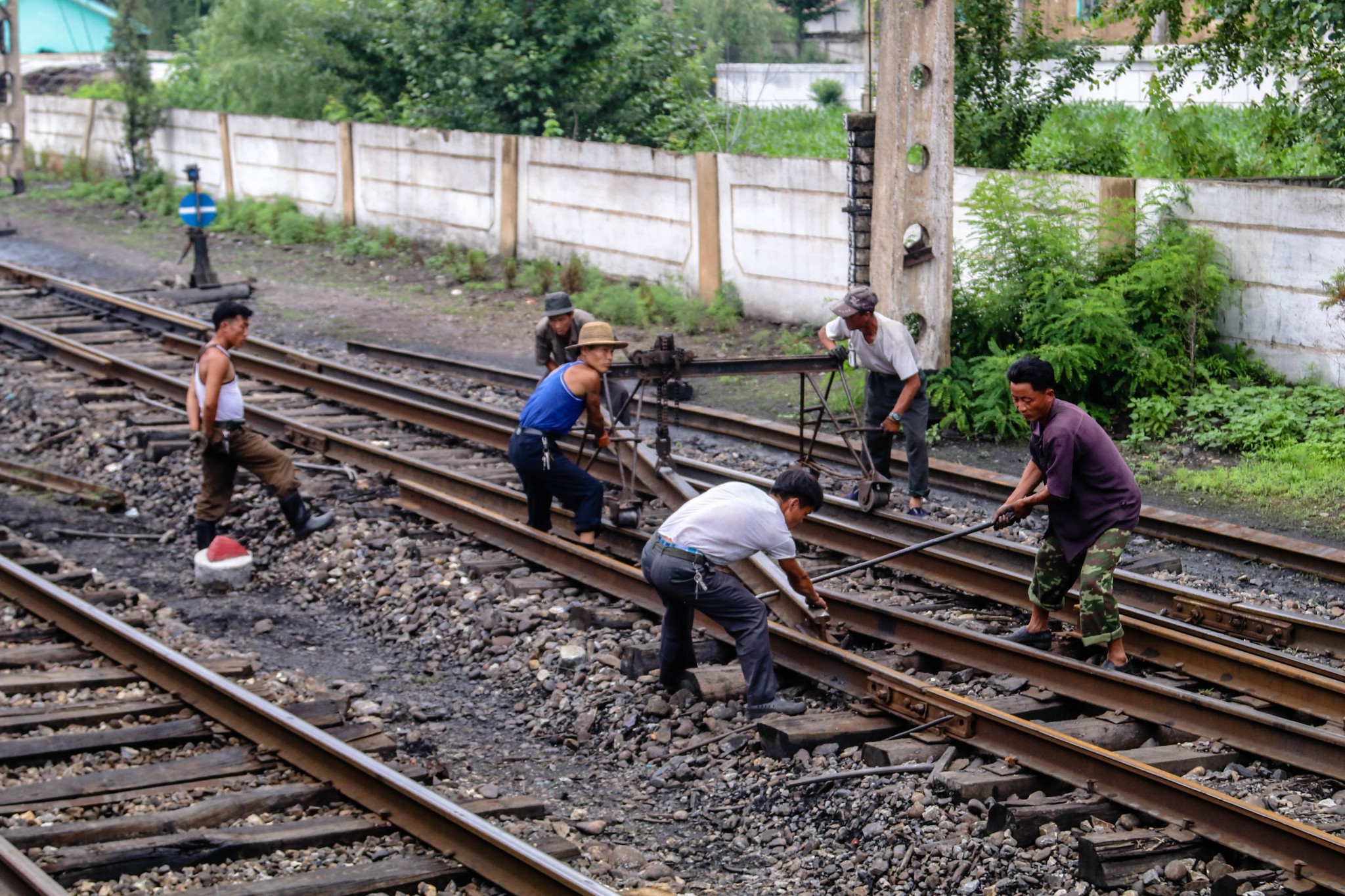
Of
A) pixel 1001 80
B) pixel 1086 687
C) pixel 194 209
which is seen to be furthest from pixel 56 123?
pixel 1086 687

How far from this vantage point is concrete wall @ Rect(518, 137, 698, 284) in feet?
62.9

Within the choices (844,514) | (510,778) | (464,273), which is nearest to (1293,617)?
(844,514)

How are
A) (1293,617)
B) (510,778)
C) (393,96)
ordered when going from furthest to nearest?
1. (393,96)
2. (1293,617)
3. (510,778)

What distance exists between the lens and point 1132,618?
800 cm

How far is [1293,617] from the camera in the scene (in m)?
7.85

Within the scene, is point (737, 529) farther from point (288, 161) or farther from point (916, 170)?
point (288, 161)

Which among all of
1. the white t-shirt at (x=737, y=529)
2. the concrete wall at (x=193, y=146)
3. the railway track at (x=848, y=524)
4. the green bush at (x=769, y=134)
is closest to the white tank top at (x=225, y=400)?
the railway track at (x=848, y=524)

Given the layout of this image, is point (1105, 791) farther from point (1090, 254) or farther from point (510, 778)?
point (1090, 254)

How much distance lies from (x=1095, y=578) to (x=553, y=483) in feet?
12.3

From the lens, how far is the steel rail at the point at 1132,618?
22.7ft

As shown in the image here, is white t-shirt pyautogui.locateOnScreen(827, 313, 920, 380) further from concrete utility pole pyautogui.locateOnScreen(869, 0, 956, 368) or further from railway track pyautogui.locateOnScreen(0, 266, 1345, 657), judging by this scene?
concrete utility pole pyautogui.locateOnScreen(869, 0, 956, 368)

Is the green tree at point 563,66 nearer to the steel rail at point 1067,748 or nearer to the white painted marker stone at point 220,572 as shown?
the white painted marker stone at point 220,572

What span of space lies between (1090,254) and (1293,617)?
22.1ft

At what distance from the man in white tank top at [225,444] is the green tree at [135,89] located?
2371 cm
